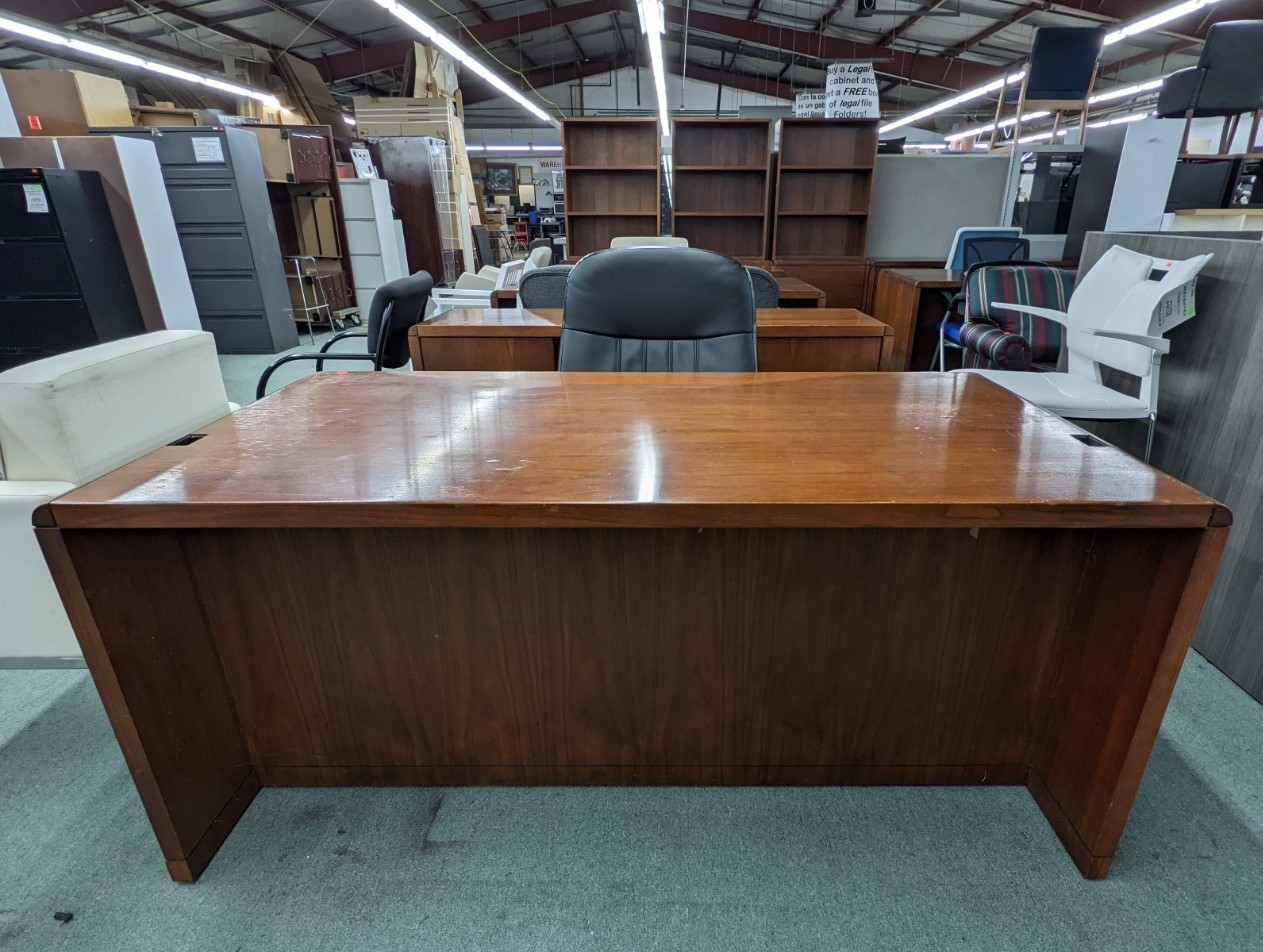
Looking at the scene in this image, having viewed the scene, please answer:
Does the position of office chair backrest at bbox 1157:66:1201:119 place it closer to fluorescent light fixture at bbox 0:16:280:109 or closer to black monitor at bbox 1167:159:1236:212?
black monitor at bbox 1167:159:1236:212

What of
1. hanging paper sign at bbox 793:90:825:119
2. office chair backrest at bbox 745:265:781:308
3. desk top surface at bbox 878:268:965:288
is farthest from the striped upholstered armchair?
hanging paper sign at bbox 793:90:825:119

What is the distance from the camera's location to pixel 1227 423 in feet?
5.40

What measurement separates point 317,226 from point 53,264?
108 inches

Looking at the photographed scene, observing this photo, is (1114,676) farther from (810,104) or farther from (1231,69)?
(810,104)

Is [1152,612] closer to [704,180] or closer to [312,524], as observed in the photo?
[312,524]

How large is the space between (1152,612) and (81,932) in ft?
5.54

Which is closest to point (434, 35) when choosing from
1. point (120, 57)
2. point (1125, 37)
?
point (120, 57)

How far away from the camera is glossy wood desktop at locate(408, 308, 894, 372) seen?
2170mm

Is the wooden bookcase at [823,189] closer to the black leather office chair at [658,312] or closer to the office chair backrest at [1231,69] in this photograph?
the office chair backrest at [1231,69]

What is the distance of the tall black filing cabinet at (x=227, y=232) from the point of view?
4.95 m

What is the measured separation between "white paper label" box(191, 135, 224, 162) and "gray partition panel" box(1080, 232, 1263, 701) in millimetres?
5801

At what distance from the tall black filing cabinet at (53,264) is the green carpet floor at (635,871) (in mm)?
3810

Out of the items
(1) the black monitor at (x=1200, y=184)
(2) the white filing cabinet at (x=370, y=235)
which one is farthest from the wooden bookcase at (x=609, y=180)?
(1) the black monitor at (x=1200, y=184)

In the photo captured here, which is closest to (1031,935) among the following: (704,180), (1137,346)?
(1137,346)
